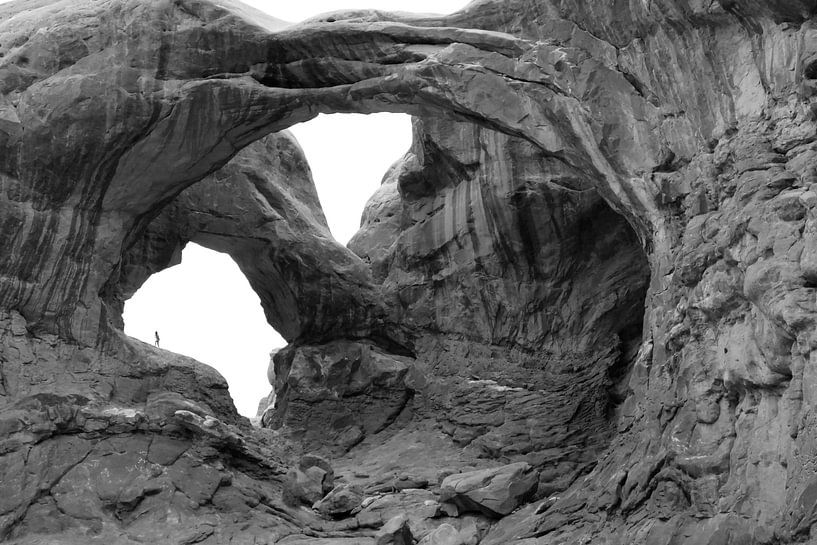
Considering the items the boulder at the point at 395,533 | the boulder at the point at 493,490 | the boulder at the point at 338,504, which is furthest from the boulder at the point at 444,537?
the boulder at the point at 338,504

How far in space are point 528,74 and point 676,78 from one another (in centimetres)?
303

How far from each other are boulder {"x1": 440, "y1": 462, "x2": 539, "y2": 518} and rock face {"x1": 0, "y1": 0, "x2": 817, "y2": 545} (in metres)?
0.39

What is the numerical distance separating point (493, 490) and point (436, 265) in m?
8.26

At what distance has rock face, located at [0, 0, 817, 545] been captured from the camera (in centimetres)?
1662

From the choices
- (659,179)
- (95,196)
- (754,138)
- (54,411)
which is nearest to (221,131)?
(95,196)

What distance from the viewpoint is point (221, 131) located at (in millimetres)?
23562

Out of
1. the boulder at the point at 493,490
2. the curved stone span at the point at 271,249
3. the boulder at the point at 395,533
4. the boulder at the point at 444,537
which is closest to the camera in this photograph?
the boulder at the point at 444,537

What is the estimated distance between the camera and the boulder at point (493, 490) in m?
20.9

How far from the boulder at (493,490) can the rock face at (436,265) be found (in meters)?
0.39

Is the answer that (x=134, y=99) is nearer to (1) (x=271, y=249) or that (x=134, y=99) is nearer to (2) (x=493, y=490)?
(1) (x=271, y=249)

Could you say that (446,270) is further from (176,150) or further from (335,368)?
(176,150)

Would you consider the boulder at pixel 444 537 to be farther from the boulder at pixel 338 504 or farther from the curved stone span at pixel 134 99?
the curved stone span at pixel 134 99

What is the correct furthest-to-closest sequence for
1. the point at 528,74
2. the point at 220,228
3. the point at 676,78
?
1. the point at 220,228
2. the point at 528,74
3. the point at 676,78

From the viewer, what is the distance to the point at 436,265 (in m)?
28.3
